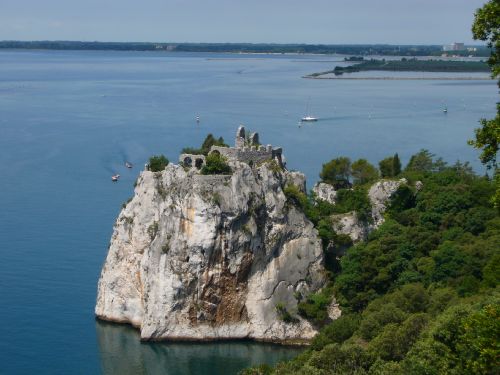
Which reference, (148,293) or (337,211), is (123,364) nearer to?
(148,293)

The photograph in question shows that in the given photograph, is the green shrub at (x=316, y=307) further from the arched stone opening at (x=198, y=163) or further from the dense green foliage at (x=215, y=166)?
the arched stone opening at (x=198, y=163)

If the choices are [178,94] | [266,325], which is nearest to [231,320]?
[266,325]

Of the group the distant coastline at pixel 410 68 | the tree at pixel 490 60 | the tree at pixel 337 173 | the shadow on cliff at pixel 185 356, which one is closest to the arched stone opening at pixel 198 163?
the shadow on cliff at pixel 185 356

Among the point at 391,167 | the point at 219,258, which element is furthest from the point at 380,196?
the point at 219,258

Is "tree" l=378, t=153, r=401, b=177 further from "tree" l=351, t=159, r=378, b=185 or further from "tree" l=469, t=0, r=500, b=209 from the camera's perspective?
"tree" l=469, t=0, r=500, b=209

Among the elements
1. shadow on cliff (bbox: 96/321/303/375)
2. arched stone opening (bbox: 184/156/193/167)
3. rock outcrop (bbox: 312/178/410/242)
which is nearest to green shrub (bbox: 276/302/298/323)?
shadow on cliff (bbox: 96/321/303/375)
